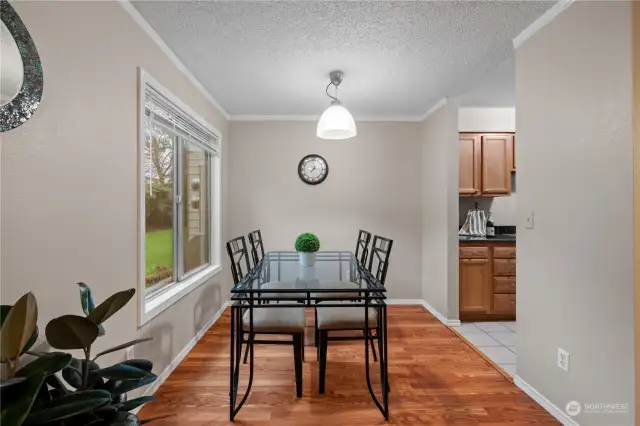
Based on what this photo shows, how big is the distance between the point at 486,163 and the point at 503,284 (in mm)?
1417

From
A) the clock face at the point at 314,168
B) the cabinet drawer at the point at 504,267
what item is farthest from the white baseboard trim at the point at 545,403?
the clock face at the point at 314,168

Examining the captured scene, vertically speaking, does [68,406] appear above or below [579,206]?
below

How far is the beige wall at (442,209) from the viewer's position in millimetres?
3322

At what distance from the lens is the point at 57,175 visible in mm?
1303

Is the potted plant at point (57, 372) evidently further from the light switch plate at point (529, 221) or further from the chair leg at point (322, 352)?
the light switch plate at point (529, 221)

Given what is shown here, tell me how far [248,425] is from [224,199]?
2536 mm

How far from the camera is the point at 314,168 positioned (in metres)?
3.97

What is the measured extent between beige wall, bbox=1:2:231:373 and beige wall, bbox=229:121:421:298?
6.43 feet

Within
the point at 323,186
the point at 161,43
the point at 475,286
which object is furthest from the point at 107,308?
the point at 475,286

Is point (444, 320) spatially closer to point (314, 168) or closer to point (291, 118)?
point (314, 168)

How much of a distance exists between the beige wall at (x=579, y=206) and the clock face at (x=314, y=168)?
225 centimetres

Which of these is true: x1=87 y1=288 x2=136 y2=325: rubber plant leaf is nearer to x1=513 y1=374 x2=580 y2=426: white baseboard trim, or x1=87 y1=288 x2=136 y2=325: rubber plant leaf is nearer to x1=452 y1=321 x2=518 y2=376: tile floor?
x1=513 y1=374 x2=580 y2=426: white baseboard trim

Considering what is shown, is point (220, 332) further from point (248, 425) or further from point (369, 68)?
point (369, 68)

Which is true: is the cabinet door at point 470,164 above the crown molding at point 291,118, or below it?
below
